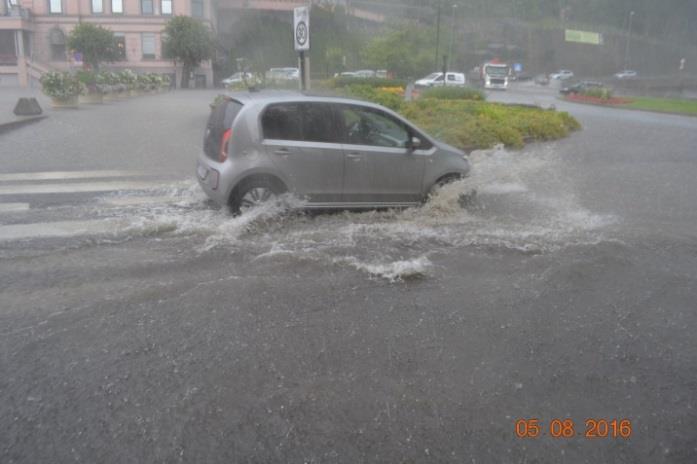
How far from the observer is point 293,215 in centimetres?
703

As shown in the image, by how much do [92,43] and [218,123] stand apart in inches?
2123

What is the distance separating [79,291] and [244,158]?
233 cm

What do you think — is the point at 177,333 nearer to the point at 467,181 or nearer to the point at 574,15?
the point at 467,181

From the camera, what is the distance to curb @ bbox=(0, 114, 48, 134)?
51.4ft

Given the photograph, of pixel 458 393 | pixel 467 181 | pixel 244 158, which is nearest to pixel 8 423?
pixel 458 393

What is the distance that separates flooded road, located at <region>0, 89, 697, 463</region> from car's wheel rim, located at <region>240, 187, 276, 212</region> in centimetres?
14

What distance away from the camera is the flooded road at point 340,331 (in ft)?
10.2

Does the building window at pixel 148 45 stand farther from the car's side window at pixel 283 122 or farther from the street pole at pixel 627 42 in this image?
the street pole at pixel 627 42

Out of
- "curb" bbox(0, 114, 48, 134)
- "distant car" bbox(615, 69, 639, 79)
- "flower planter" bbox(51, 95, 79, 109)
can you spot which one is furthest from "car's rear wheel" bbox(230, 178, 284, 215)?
"distant car" bbox(615, 69, 639, 79)

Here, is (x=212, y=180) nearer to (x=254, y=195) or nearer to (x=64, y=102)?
(x=254, y=195)

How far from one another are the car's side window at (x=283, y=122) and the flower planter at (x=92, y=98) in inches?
924

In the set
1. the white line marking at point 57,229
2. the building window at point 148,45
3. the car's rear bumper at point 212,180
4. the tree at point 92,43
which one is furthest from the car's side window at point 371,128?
the building window at point 148,45

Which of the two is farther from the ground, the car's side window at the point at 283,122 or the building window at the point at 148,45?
the building window at the point at 148,45

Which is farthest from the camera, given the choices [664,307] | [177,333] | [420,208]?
[420,208]
